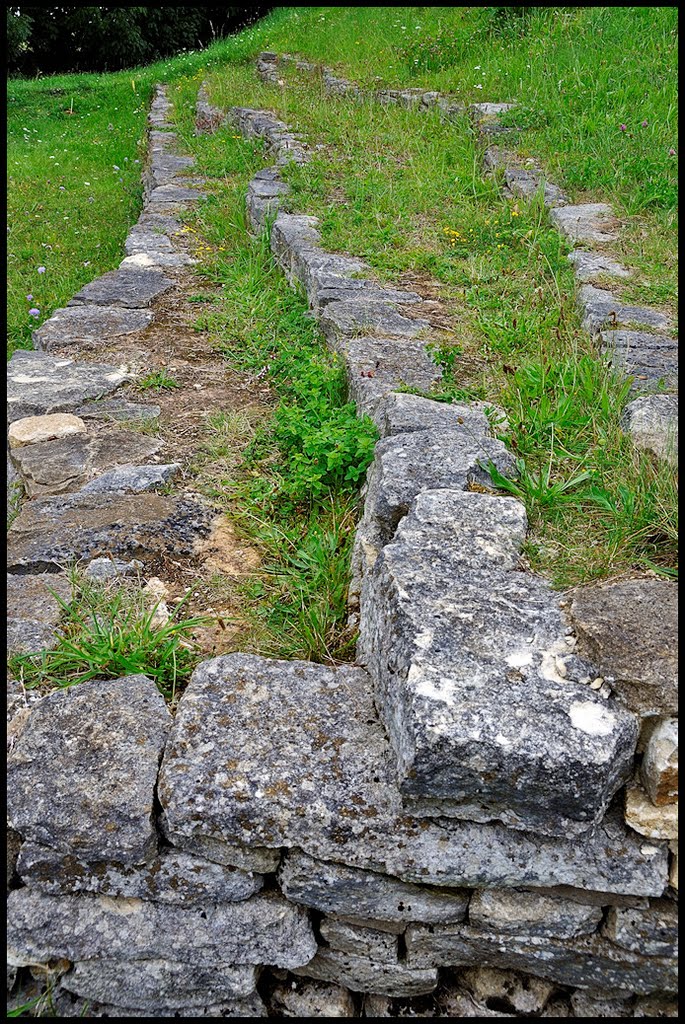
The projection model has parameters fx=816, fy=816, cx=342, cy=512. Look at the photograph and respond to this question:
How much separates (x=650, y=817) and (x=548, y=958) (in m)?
0.43

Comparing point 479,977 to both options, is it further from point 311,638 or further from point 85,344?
point 85,344

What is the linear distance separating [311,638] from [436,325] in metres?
2.16

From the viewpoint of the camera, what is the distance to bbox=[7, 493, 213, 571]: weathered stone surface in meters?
2.54

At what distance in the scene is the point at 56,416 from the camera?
136 inches

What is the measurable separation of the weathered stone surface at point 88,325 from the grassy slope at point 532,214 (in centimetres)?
54

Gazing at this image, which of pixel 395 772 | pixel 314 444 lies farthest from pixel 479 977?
pixel 314 444

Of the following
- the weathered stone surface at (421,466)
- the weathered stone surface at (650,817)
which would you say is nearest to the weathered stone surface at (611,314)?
the weathered stone surface at (421,466)

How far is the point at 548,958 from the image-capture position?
5.91 ft

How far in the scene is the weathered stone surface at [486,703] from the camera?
1561 millimetres

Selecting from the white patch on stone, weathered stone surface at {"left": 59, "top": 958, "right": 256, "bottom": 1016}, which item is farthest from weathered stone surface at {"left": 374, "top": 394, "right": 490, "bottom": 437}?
weathered stone surface at {"left": 59, "top": 958, "right": 256, "bottom": 1016}

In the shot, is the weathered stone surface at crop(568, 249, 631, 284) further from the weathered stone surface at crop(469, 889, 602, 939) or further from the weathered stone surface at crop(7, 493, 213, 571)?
the weathered stone surface at crop(469, 889, 602, 939)

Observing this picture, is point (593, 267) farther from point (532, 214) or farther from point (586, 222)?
point (532, 214)

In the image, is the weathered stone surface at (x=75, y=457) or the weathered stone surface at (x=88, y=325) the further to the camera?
the weathered stone surface at (x=88, y=325)

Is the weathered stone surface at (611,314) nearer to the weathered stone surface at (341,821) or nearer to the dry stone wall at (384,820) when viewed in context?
the dry stone wall at (384,820)
